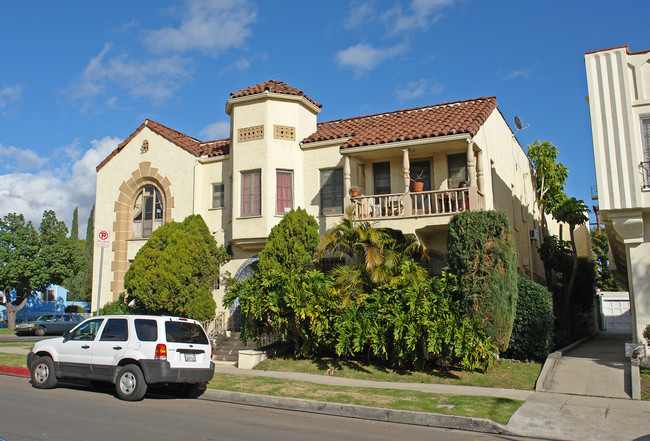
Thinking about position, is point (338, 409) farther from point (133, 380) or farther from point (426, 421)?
point (133, 380)

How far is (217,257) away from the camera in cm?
2038

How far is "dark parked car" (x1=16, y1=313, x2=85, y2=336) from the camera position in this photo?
29.3m

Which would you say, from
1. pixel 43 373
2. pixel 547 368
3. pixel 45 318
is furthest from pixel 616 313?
pixel 45 318

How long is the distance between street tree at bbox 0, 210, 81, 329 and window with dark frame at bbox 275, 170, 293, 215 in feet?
84.0

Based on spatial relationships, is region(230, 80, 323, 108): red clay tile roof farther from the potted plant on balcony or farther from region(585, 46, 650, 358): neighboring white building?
region(585, 46, 650, 358): neighboring white building

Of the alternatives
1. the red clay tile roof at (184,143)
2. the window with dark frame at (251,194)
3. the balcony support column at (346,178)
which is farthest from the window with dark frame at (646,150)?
the red clay tile roof at (184,143)

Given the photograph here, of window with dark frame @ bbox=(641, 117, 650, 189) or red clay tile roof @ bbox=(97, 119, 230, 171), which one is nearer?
window with dark frame @ bbox=(641, 117, 650, 189)

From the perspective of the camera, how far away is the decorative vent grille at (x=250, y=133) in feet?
64.1

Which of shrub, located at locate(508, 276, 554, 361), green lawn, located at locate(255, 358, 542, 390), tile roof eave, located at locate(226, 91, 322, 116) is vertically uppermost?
tile roof eave, located at locate(226, 91, 322, 116)

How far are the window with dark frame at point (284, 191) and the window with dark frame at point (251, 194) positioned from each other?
0.64 meters

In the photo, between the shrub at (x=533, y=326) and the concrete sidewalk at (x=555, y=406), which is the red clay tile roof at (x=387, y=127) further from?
the concrete sidewalk at (x=555, y=406)

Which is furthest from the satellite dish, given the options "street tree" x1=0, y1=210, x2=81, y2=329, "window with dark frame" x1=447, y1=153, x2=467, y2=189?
"street tree" x1=0, y1=210, x2=81, y2=329

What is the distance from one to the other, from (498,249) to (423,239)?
4135mm

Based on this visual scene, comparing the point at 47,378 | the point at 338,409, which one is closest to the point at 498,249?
the point at 338,409
